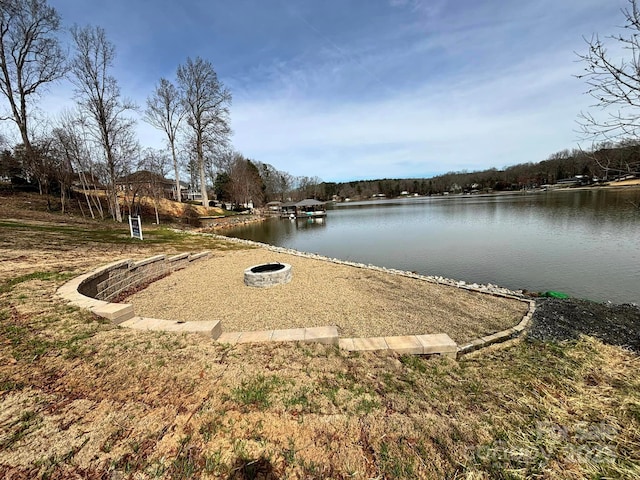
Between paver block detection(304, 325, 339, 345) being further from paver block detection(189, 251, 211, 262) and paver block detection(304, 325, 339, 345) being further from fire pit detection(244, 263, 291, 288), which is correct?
paver block detection(189, 251, 211, 262)

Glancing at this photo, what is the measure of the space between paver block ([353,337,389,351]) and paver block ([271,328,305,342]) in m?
0.69

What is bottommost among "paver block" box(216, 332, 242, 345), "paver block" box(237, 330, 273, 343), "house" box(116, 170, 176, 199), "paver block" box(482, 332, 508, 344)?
"paver block" box(482, 332, 508, 344)

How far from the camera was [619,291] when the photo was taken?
7328 mm

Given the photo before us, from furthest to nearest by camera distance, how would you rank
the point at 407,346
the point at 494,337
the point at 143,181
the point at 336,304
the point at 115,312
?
the point at 143,181 < the point at 336,304 < the point at 494,337 < the point at 115,312 < the point at 407,346

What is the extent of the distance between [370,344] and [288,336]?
1.04 metres

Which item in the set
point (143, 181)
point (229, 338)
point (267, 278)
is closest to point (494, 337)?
point (229, 338)

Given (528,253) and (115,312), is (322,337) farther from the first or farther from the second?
(528,253)

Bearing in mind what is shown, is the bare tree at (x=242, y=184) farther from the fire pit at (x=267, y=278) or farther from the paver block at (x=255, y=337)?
the paver block at (x=255, y=337)

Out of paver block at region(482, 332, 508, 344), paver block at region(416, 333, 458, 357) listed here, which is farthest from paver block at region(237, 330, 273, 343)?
paver block at region(482, 332, 508, 344)

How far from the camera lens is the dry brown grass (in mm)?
1697

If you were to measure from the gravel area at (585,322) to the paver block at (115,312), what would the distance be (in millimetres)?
5784

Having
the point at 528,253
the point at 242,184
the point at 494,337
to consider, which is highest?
the point at 242,184

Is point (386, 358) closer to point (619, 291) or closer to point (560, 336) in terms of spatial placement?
point (560, 336)

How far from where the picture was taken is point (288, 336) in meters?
3.33
